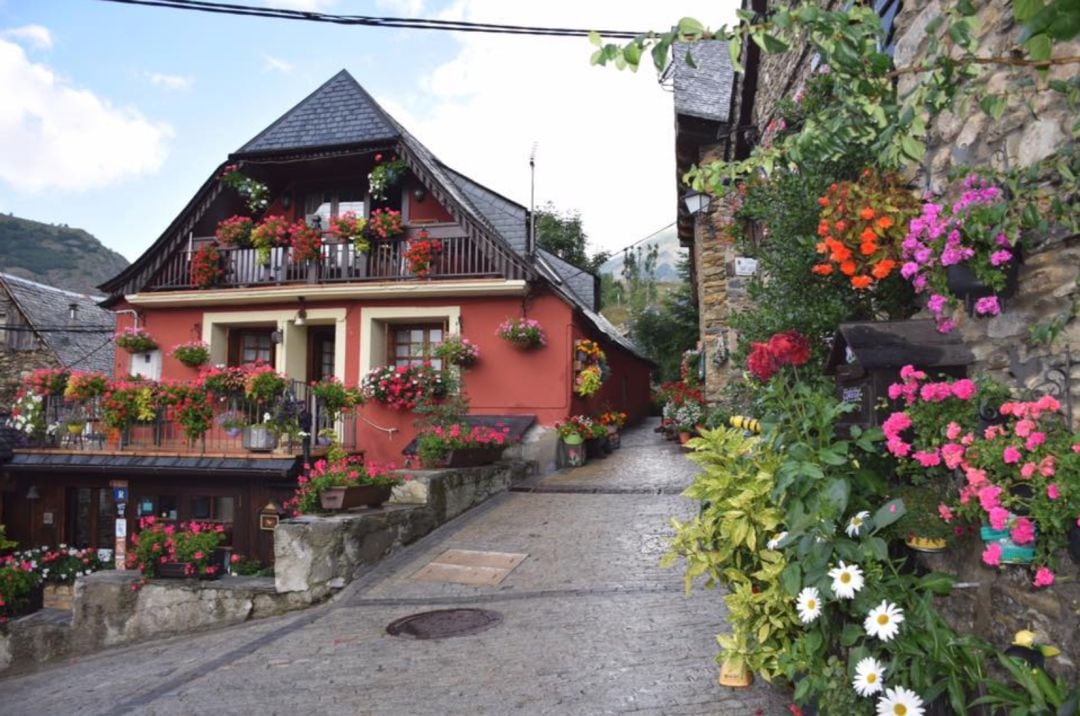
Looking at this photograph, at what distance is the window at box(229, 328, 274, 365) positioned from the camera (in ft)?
41.2

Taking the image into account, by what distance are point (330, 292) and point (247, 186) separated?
2.58 metres

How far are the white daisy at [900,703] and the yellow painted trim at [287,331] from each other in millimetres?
10318

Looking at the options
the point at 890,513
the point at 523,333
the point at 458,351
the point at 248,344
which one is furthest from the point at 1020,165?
the point at 248,344

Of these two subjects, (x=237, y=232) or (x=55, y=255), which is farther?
(x=55, y=255)

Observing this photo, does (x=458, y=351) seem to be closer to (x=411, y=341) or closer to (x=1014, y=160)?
(x=411, y=341)

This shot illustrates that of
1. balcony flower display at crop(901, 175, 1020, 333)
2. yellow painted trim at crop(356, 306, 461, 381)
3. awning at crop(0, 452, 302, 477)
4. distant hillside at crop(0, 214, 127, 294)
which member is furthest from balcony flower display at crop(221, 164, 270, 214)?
distant hillside at crop(0, 214, 127, 294)

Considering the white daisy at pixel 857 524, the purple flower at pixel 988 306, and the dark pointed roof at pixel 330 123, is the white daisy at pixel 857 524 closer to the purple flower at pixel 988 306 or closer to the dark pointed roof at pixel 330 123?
the purple flower at pixel 988 306

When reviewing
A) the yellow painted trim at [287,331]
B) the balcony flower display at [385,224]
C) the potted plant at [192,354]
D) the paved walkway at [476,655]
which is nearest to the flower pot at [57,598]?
the paved walkway at [476,655]

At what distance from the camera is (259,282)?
38.6ft

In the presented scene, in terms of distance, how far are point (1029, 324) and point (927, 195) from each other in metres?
0.90

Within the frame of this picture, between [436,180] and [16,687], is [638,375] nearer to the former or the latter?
[436,180]

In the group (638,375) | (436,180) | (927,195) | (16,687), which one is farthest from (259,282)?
(638,375)

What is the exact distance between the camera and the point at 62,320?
2062cm

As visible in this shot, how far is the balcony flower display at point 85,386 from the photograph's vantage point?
8.93m
